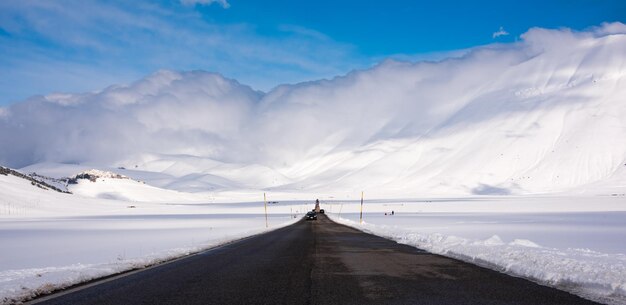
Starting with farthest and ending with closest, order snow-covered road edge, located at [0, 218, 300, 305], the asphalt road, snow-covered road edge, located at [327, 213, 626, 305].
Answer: snow-covered road edge, located at [327, 213, 626, 305]
snow-covered road edge, located at [0, 218, 300, 305]
the asphalt road

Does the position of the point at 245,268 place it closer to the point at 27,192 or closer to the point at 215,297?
the point at 215,297

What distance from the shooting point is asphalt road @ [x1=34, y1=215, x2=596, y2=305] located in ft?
34.4

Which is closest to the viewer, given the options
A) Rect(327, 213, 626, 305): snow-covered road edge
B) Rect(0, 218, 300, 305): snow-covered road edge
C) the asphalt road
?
the asphalt road

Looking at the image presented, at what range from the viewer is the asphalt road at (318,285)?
413 inches

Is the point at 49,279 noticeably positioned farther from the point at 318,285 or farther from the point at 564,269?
the point at 564,269

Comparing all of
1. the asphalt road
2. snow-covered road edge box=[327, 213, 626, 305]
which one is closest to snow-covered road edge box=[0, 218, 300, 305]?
the asphalt road

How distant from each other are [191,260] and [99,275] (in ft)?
15.4

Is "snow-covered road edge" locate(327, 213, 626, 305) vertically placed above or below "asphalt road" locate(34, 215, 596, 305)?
above

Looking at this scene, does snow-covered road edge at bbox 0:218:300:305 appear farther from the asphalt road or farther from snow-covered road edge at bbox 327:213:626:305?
snow-covered road edge at bbox 327:213:626:305

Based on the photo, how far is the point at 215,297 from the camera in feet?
35.3

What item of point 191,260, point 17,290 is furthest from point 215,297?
point 191,260

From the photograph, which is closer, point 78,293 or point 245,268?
point 78,293

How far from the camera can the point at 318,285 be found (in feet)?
39.9

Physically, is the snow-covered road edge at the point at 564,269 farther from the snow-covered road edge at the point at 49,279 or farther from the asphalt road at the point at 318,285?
the snow-covered road edge at the point at 49,279
